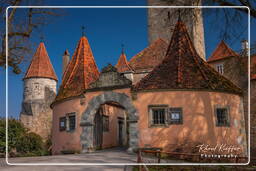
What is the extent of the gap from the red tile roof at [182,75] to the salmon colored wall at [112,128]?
6.33 m

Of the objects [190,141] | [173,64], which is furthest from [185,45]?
[190,141]

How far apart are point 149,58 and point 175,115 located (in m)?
9.18

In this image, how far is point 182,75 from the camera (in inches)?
559

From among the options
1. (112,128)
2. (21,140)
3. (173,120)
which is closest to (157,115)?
(173,120)

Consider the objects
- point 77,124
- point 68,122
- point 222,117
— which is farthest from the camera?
point 68,122

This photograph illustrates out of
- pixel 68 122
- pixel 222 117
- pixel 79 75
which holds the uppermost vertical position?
pixel 79 75

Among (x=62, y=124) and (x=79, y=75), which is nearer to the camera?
(x=62, y=124)

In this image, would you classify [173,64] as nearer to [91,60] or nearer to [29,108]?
[91,60]

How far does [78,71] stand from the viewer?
1805 cm

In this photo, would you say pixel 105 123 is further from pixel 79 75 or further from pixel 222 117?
pixel 222 117

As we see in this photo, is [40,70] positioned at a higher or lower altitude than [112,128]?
higher

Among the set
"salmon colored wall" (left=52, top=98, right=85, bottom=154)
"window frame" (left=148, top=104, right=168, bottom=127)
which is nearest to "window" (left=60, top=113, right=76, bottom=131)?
"salmon colored wall" (left=52, top=98, right=85, bottom=154)

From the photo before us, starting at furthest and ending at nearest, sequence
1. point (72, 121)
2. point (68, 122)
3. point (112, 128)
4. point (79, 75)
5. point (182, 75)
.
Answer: point (112, 128) < point (79, 75) < point (68, 122) < point (72, 121) < point (182, 75)

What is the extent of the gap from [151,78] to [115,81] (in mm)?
1900
